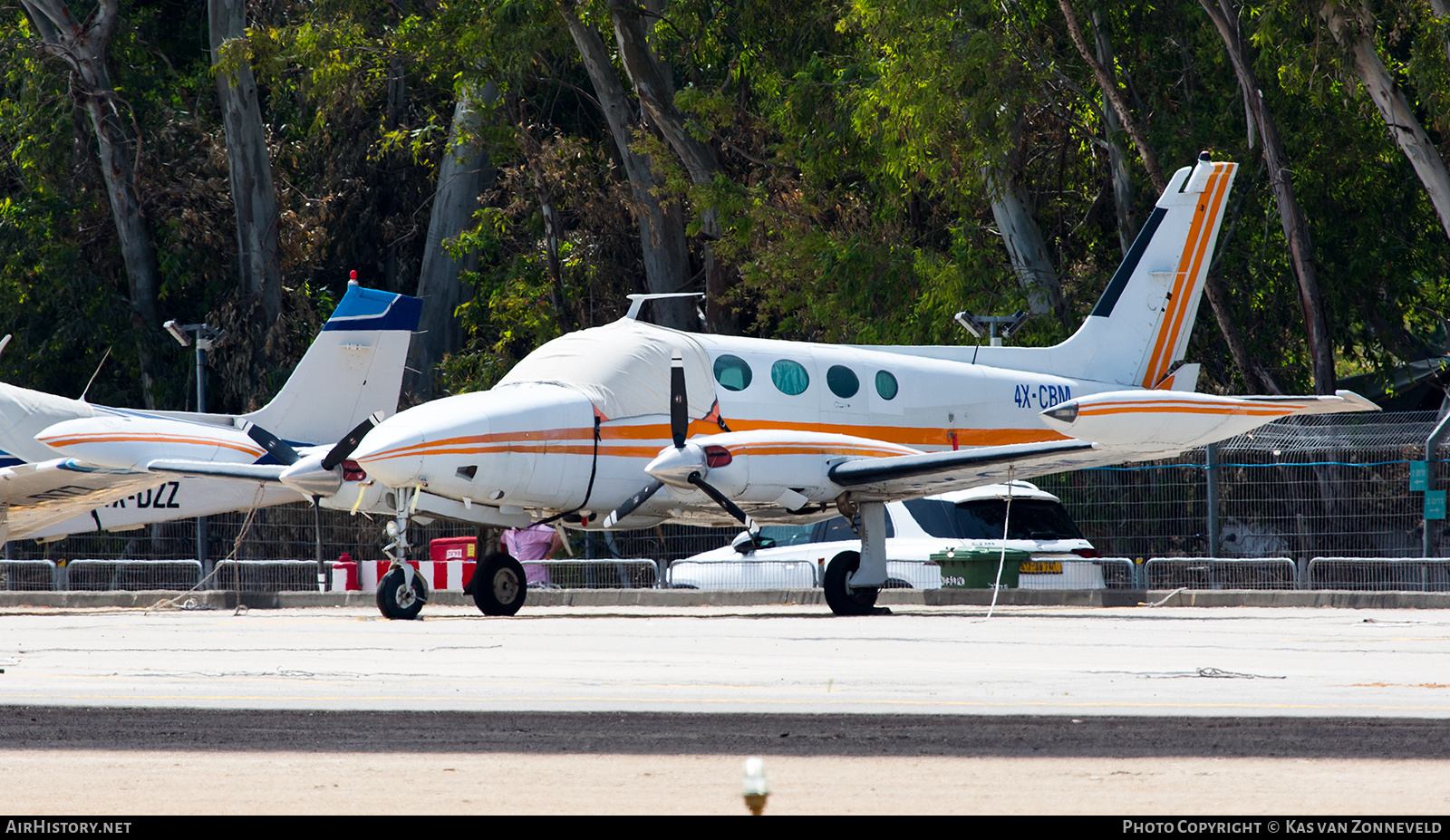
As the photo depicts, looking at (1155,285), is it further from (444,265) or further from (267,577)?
(444,265)

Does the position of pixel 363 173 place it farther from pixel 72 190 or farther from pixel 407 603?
pixel 407 603

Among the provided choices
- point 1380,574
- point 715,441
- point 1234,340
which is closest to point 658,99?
point 1234,340

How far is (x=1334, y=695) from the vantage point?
8.20 m

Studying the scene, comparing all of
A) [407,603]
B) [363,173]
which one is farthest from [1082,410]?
[363,173]

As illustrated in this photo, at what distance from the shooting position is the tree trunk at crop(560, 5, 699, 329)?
104 feet

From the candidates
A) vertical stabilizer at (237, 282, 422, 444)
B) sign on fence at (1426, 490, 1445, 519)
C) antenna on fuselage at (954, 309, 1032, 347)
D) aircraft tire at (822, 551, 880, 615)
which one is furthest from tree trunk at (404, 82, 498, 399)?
sign on fence at (1426, 490, 1445, 519)

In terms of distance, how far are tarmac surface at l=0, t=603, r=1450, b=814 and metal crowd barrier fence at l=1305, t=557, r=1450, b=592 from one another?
5249 millimetres

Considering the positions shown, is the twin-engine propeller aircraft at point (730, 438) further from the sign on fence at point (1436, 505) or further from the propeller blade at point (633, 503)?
the sign on fence at point (1436, 505)

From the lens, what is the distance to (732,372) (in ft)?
57.7

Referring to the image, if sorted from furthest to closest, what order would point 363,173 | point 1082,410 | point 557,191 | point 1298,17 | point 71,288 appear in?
point 363,173 < point 71,288 < point 557,191 < point 1298,17 < point 1082,410

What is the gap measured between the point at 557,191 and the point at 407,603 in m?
18.7

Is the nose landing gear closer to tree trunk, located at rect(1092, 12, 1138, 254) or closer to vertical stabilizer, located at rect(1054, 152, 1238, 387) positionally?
vertical stabilizer, located at rect(1054, 152, 1238, 387)

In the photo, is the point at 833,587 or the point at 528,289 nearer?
the point at 833,587

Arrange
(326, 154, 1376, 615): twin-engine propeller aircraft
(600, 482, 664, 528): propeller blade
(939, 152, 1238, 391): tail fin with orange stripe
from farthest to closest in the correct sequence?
(939, 152, 1238, 391): tail fin with orange stripe → (600, 482, 664, 528): propeller blade → (326, 154, 1376, 615): twin-engine propeller aircraft
